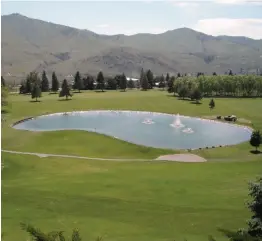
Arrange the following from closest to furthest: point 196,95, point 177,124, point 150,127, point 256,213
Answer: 1. point 256,213
2. point 150,127
3. point 177,124
4. point 196,95

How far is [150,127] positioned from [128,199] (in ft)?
194

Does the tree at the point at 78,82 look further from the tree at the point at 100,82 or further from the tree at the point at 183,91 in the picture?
the tree at the point at 183,91

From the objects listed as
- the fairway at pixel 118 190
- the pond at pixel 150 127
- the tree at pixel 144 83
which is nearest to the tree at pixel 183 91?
the pond at pixel 150 127

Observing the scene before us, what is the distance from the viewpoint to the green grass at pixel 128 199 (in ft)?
86.4

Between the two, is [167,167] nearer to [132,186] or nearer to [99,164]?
[99,164]

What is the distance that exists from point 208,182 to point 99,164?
1769cm

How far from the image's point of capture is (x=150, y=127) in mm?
93125

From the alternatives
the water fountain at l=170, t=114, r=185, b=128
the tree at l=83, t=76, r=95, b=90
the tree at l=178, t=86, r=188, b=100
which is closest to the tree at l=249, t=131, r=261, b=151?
the water fountain at l=170, t=114, r=185, b=128

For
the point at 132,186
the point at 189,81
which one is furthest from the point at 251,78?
the point at 132,186

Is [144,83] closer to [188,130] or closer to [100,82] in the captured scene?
[100,82]

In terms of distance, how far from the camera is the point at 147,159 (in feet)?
204

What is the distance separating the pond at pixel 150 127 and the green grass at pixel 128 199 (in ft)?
79.9

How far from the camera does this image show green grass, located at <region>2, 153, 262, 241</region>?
2634 centimetres

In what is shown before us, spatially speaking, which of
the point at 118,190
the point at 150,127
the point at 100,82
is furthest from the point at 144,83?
the point at 118,190
